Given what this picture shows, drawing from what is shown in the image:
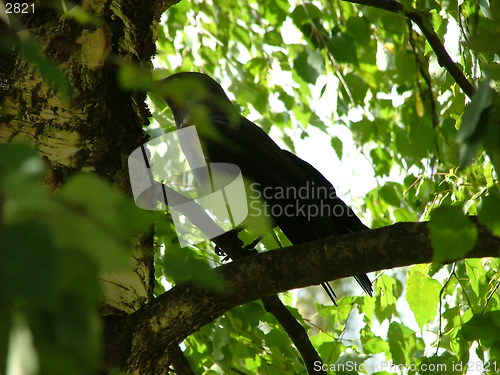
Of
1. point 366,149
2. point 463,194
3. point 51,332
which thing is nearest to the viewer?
point 51,332

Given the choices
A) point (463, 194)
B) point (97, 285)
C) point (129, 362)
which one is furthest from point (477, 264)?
point (97, 285)

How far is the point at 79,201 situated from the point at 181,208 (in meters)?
1.44

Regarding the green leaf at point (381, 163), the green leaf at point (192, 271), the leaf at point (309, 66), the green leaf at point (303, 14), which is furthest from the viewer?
the green leaf at point (381, 163)

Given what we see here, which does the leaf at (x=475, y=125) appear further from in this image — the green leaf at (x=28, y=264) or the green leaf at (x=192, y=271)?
the green leaf at (x=28, y=264)

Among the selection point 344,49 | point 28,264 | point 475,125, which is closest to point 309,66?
point 344,49

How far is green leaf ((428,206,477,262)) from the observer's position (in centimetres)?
94

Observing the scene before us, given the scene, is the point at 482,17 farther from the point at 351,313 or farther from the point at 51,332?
the point at 51,332

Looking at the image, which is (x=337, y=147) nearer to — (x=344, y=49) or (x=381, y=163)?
(x=381, y=163)

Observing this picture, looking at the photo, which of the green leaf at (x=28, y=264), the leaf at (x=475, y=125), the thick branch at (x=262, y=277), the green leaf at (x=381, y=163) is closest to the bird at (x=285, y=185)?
the green leaf at (x=381, y=163)

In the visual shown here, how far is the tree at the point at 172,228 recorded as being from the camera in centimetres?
50

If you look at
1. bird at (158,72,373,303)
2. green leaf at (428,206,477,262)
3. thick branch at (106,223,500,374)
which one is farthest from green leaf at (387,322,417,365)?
green leaf at (428,206,477,262)

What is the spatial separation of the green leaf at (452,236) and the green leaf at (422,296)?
0.97 metres

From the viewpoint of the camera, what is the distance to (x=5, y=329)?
0.53m

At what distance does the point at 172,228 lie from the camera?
2.29 m
